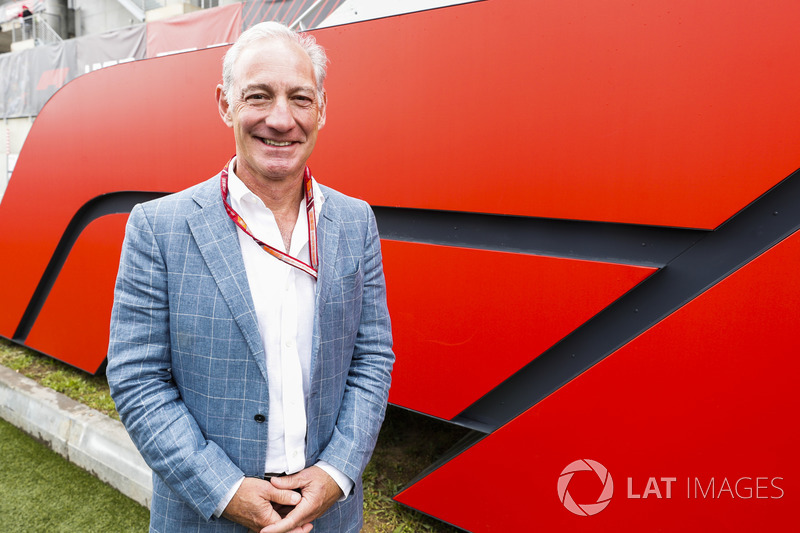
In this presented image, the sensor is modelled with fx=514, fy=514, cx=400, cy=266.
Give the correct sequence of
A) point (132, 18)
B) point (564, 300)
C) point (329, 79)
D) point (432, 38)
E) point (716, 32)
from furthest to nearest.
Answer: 1. point (132, 18)
2. point (329, 79)
3. point (432, 38)
4. point (564, 300)
5. point (716, 32)

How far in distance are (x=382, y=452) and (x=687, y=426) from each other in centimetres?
172

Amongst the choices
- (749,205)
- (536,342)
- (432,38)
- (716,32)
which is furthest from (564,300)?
(432,38)

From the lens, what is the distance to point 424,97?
2.18 meters

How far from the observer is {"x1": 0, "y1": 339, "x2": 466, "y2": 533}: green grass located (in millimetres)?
2430

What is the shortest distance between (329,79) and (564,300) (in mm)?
1505

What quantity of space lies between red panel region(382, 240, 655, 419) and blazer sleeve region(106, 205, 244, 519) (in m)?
1.22

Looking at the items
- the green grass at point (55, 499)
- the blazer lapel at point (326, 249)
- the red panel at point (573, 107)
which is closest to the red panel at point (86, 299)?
the green grass at point (55, 499)

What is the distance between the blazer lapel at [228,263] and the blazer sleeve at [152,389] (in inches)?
3.8

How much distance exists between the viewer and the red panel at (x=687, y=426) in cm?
162

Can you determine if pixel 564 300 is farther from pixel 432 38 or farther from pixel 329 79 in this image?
pixel 329 79

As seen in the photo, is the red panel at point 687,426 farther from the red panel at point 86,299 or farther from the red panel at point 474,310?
the red panel at point 86,299

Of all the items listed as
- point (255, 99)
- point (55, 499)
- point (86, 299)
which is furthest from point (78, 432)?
point (255, 99)

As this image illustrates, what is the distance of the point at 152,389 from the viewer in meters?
1.12

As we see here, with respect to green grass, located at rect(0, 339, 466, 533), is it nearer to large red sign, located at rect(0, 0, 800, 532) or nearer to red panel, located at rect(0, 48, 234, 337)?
large red sign, located at rect(0, 0, 800, 532)
